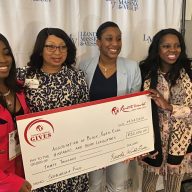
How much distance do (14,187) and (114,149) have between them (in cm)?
66

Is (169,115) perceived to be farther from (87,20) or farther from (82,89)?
(87,20)

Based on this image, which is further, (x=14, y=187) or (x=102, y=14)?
Result: (x=102, y=14)

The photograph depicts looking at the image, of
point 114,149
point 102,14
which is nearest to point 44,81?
point 114,149

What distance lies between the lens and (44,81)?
1.61 metres

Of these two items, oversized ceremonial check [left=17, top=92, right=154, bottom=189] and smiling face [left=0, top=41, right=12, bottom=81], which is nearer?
smiling face [left=0, top=41, right=12, bottom=81]

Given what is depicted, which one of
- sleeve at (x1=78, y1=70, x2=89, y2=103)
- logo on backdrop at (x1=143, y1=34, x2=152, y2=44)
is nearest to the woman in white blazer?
sleeve at (x1=78, y1=70, x2=89, y2=103)

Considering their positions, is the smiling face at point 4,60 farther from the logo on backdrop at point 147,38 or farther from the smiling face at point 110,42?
the logo on backdrop at point 147,38

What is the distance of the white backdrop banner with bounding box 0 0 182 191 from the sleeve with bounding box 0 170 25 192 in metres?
0.89

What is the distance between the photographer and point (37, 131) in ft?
4.78

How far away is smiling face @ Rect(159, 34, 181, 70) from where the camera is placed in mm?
1795

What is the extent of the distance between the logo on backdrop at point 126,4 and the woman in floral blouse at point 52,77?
0.67 meters

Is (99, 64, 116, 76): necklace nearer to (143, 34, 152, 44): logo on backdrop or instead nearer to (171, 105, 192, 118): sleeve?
(171, 105, 192, 118): sleeve

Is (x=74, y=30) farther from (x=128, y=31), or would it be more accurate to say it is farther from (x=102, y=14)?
(x=128, y=31)

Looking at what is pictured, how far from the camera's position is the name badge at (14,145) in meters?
1.39
